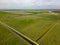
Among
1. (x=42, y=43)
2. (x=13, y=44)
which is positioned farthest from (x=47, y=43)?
(x=13, y=44)

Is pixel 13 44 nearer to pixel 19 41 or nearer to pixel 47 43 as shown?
pixel 19 41

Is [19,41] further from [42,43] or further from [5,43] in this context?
[42,43]

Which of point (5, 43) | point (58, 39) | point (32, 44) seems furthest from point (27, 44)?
point (58, 39)

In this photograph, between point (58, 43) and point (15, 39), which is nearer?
point (58, 43)

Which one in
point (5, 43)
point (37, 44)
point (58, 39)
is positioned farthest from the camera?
point (58, 39)

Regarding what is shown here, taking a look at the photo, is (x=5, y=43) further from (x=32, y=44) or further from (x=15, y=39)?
(x=32, y=44)

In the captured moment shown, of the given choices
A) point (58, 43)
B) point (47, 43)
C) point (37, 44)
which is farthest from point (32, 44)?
point (58, 43)

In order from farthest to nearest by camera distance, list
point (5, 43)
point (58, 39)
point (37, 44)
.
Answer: point (58, 39), point (5, 43), point (37, 44)

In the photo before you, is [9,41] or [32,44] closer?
[32,44]
